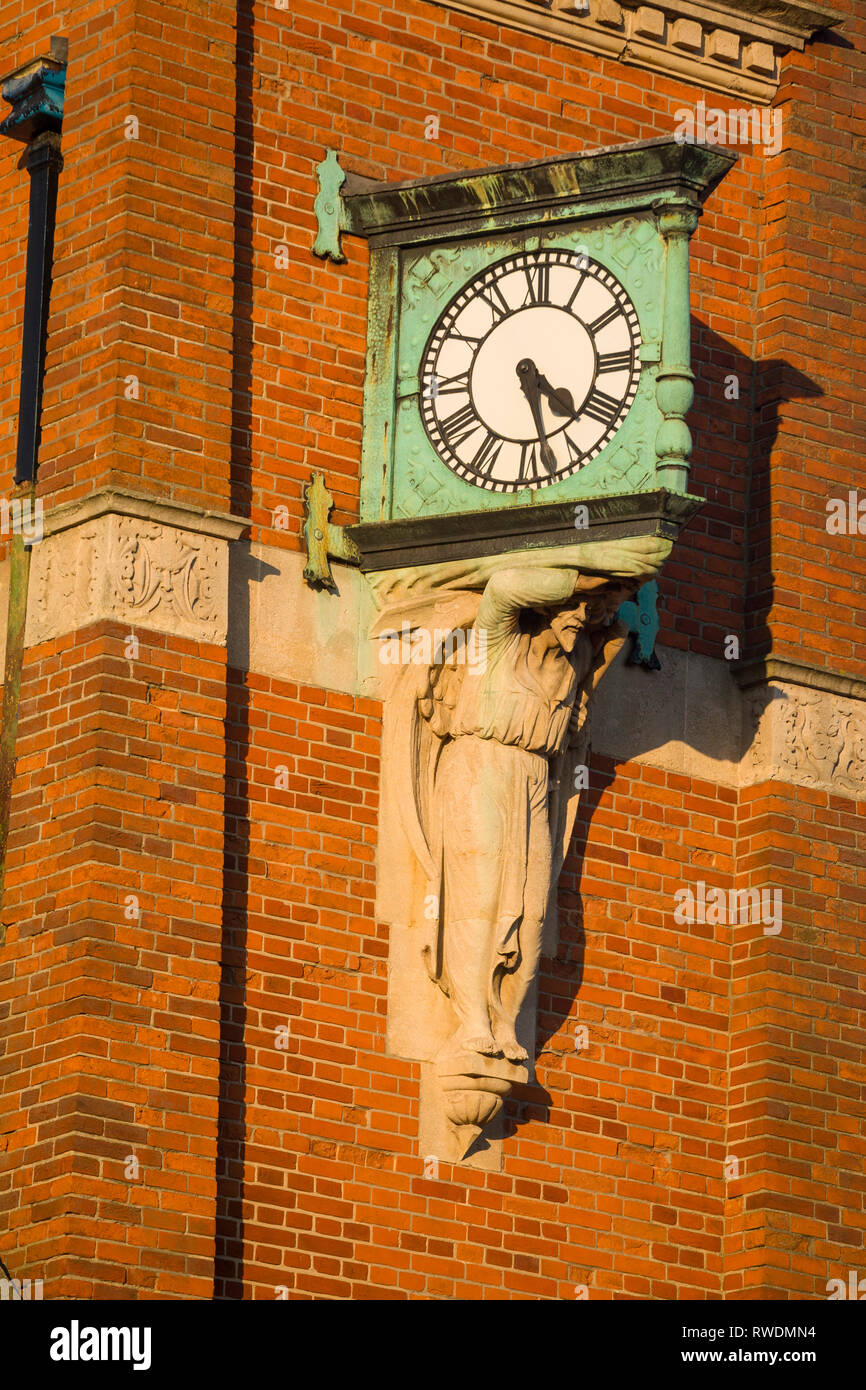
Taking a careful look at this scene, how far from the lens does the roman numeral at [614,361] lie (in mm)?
14836

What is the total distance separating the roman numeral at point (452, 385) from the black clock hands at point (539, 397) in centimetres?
28

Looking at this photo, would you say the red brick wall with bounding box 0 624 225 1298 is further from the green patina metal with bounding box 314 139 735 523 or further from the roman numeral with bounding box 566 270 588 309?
the roman numeral with bounding box 566 270 588 309

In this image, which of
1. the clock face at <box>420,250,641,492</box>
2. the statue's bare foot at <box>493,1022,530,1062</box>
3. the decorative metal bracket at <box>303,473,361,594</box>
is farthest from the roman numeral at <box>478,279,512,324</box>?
the statue's bare foot at <box>493,1022,530,1062</box>

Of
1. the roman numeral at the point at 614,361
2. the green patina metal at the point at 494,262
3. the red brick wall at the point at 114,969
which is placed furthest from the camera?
the roman numeral at the point at 614,361

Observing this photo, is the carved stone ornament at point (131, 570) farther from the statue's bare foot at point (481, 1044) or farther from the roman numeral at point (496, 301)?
the statue's bare foot at point (481, 1044)

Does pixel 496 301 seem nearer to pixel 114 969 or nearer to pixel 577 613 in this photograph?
pixel 577 613

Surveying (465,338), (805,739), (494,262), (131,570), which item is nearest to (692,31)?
(494,262)

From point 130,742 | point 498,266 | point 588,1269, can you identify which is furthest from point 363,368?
point 588,1269

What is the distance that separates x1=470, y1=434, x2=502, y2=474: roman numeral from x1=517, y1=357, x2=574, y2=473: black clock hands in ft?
0.65

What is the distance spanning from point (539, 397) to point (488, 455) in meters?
0.34

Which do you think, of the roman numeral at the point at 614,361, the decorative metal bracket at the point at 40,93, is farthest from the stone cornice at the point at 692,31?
the roman numeral at the point at 614,361

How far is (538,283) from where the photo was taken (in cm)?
1514

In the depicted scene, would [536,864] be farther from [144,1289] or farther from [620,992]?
[144,1289]

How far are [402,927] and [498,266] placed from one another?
2.94 meters
